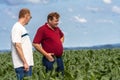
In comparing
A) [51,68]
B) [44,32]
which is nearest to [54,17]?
[44,32]

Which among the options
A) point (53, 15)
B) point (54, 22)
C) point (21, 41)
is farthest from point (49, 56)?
point (21, 41)

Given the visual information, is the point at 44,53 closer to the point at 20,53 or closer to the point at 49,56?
the point at 49,56

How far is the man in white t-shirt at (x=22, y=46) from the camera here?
8984mm

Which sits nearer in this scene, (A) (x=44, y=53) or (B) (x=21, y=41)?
(B) (x=21, y=41)

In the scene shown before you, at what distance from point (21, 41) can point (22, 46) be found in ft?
0.30

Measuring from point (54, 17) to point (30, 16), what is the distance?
2.61 ft

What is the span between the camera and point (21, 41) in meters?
9.05

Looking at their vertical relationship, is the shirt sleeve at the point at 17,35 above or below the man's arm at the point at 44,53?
above

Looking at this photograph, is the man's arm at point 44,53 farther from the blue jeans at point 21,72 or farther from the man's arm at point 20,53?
the man's arm at point 20,53

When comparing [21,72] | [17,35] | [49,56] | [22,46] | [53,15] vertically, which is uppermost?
[53,15]

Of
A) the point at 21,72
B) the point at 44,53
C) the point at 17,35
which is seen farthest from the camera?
the point at 44,53

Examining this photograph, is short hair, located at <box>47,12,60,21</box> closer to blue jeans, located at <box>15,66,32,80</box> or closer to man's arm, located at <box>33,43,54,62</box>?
man's arm, located at <box>33,43,54,62</box>

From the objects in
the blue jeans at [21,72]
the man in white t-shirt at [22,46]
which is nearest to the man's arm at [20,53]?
the man in white t-shirt at [22,46]

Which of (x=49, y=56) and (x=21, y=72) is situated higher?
(x=49, y=56)
